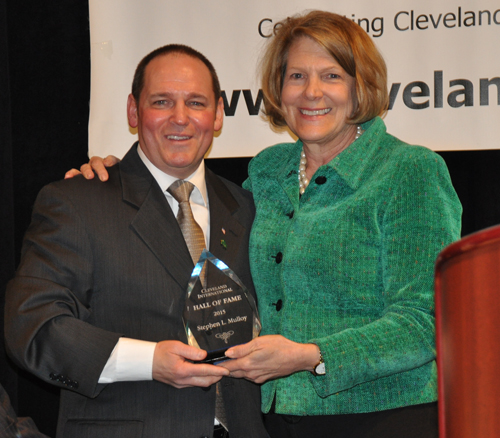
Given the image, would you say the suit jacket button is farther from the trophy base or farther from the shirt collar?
the shirt collar

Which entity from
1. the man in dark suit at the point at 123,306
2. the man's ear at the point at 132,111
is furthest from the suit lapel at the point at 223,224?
the man's ear at the point at 132,111

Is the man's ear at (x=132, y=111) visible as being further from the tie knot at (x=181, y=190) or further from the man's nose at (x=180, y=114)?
the tie knot at (x=181, y=190)

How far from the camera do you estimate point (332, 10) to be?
2736 millimetres

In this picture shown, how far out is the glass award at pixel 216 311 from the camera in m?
1.60

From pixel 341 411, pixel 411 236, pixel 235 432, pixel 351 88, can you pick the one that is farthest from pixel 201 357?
pixel 351 88

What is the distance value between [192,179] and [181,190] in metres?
0.12

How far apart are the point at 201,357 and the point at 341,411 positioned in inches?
18.6

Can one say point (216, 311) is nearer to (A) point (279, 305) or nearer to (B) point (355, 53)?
(A) point (279, 305)

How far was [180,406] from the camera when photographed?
168cm

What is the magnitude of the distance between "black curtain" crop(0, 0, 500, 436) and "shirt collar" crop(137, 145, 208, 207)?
1.02m

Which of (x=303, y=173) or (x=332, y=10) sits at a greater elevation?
(x=332, y=10)

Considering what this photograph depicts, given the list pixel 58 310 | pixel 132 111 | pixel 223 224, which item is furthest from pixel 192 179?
pixel 58 310

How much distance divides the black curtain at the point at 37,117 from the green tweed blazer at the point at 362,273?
1.31 meters

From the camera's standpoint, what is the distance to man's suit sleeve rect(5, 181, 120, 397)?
1.56 metres
